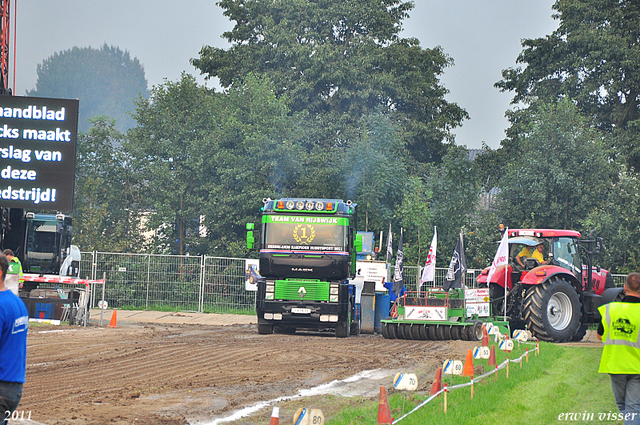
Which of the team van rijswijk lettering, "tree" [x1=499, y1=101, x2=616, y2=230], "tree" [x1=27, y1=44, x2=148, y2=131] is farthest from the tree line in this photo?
"tree" [x1=27, y1=44, x2=148, y2=131]

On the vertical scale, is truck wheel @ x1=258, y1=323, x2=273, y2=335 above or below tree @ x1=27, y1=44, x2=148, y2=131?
below

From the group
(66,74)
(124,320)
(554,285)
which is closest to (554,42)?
(554,285)

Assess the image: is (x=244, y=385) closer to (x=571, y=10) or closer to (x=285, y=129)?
(x=285, y=129)

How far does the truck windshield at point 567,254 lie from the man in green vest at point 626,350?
12290mm

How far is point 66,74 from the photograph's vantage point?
190m

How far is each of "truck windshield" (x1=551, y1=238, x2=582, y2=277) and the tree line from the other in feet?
30.1

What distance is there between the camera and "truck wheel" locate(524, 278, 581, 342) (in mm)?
17703

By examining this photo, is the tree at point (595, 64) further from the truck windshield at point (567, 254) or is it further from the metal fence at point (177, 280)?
the truck windshield at point (567, 254)

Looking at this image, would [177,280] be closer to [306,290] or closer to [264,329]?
[264,329]

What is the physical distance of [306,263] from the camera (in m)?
18.3

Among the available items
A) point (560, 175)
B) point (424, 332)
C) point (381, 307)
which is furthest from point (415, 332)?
point (560, 175)

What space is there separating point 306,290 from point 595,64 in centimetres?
2552

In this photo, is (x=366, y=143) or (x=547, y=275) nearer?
(x=547, y=275)

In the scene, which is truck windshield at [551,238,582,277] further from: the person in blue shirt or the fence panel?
the person in blue shirt
